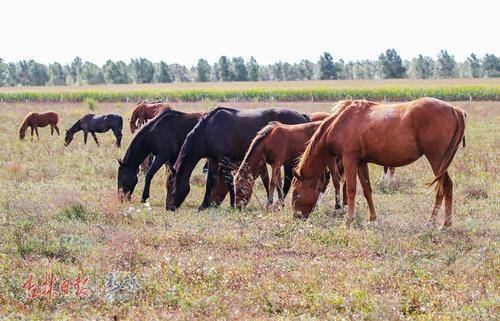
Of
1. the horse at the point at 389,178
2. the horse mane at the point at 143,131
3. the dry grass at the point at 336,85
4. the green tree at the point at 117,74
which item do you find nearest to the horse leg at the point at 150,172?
the horse mane at the point at 143,131

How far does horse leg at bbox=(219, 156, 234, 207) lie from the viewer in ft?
39.4

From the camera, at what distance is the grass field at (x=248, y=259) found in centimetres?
607

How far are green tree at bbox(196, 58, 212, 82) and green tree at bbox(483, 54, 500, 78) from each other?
179ft

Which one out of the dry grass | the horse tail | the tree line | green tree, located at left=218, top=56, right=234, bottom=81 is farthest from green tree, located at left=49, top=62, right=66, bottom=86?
the horse tail

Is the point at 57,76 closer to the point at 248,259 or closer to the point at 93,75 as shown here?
the point at 93,75

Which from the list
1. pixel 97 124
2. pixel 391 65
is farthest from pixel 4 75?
pixel 97 124

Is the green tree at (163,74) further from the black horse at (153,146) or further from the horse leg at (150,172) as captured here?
the horse leg at (150,172)

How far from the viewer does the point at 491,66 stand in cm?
11862

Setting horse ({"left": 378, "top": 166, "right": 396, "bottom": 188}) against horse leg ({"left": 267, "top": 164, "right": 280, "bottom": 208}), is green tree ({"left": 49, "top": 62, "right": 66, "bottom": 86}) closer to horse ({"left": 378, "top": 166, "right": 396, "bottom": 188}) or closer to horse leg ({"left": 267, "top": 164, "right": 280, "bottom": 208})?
horse ({"left": 378, "top": 166, "right": 396, "bottom": 188})

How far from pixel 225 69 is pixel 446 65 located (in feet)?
139

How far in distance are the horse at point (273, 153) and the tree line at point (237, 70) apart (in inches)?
4055

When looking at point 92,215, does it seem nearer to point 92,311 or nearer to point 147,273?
point 147,273

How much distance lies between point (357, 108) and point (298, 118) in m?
2.97

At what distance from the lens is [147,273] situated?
7.14 metres
